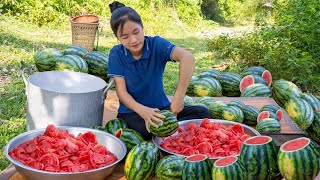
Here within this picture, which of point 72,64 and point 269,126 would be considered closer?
point 269,126

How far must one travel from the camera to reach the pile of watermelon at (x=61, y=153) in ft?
10.3

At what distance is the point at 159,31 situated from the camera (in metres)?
12.3

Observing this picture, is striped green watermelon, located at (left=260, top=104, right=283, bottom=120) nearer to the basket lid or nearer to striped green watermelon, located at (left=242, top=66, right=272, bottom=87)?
striped green watermelon, located at (left=242, top=66, right=272, bottom=87)

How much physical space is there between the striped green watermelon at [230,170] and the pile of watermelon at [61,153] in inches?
38.4

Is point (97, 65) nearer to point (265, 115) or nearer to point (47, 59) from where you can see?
point (47, 59)

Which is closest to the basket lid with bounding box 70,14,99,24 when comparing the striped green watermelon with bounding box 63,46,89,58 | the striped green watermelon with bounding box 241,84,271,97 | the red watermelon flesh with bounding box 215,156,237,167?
the striped green watermelon with bounding box 63,46,89,58

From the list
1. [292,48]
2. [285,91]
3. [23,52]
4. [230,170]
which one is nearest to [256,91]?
[285,91]

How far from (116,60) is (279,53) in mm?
4130

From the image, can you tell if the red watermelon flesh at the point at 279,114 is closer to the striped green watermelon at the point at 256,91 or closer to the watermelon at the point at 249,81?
the striped green watermelon at the point at 256,91

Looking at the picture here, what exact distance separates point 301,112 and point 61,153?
2.31 metres

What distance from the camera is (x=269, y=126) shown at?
4.25 meters

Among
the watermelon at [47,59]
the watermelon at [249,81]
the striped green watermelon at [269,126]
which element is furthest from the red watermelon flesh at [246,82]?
the watermelon at [47,59]

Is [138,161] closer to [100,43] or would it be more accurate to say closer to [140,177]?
[140,177]

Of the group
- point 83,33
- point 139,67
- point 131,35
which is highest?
point 131,35
